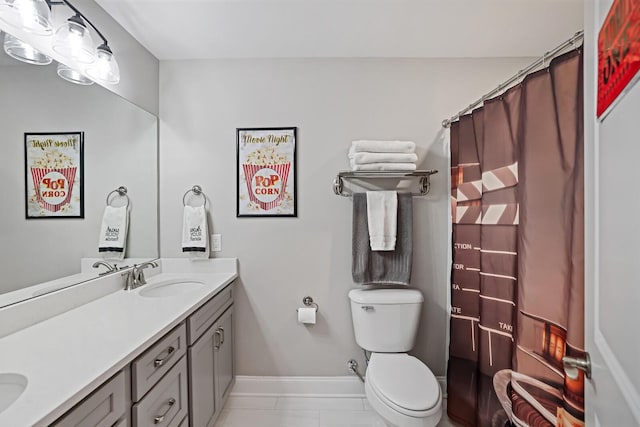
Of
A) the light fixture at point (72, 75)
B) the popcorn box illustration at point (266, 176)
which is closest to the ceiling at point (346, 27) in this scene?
the light fixture at point (72, 75)

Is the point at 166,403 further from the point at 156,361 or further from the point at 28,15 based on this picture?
the point at 28,15

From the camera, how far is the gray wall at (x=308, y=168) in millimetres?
2053

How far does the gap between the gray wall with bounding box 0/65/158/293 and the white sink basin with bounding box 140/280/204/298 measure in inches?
9.8

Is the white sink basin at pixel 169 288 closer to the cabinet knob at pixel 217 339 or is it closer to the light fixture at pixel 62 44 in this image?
the cabinet knob at pixel 217 339

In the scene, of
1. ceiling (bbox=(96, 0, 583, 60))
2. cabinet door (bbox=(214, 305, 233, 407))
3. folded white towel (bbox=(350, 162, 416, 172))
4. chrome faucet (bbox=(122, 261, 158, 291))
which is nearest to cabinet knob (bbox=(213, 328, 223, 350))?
cabinet door (bbox=(214, 305, 233, 407))

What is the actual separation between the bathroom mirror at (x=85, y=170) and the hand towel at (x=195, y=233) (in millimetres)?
227

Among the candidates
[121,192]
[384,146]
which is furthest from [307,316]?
[121,192]

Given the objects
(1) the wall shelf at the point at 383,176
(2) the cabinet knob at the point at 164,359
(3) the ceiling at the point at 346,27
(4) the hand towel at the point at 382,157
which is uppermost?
(3) the ceiling at the point at 346,27

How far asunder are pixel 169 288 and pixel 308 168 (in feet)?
3.94

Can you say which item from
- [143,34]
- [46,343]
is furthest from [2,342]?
[143,34]

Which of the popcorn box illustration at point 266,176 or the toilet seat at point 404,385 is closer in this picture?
the toilet seat at point 404,385

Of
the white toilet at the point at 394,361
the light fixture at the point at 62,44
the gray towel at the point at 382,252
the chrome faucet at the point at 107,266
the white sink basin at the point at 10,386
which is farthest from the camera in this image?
the gray towel at the point at 382,252

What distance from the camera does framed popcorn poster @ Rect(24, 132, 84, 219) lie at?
1283 millimetres

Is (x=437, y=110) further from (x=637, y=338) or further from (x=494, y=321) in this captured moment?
(x=637, y=338)
